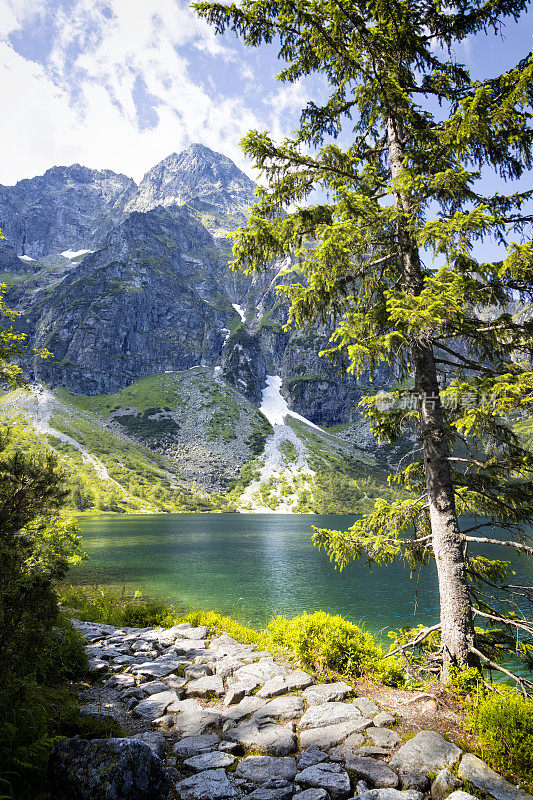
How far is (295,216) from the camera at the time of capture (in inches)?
326

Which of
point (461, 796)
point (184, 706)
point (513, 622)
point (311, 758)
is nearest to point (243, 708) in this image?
point (184, 706)

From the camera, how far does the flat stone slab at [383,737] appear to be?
16.1 feet

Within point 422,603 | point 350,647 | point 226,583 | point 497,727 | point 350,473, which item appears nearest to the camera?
point 497,727


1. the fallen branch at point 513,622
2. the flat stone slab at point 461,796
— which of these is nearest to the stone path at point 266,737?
the flat stone slab at point 461,796

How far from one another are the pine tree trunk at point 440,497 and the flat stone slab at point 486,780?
2.28m

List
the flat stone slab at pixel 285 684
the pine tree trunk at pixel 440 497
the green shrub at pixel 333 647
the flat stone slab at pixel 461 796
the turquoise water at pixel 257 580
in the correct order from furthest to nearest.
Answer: the turquoise water at pixel 257 580 → the green shrub at pixel 333 647 → the flat stone slab at pixel 285 684 → the pine tree trunk at pixel 440 497 → the flat stone slab at pixel 461 796

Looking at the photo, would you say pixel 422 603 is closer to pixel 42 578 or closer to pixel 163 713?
pixel 163 713

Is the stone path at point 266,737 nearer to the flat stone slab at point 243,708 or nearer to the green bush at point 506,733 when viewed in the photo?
the flat stone slab at point 243,708

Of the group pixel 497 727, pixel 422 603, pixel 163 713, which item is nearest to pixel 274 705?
pixel 163 713

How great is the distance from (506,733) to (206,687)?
545 centimetres

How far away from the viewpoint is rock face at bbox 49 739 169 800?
373 cm

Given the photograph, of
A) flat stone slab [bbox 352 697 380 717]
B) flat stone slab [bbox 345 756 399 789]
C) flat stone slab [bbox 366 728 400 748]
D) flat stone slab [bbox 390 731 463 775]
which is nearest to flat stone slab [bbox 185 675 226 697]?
flat stone slab [bbox 352 697 380 717]

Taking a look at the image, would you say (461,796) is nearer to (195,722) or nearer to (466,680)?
(466,680)

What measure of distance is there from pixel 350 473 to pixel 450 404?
18881cm
